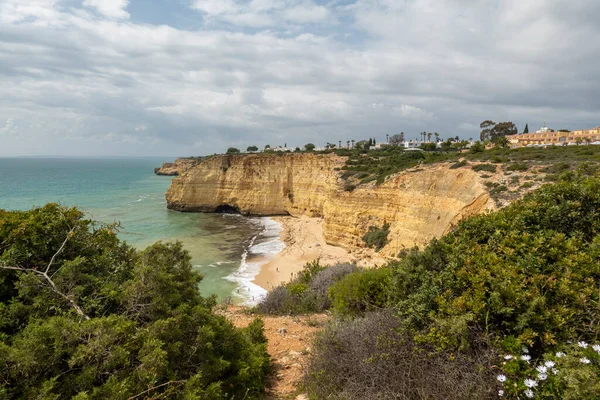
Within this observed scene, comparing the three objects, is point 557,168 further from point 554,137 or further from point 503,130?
point 503,130

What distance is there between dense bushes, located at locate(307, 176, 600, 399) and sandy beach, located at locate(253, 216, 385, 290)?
15.6 m

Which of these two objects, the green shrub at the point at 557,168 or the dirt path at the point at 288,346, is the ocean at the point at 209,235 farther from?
the green shrub at the point at 557,168

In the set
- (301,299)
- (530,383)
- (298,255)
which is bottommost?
(298,255)

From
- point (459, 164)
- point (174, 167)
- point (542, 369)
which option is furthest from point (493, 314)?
point (174, 167)

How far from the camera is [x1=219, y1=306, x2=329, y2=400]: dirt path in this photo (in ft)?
17.1

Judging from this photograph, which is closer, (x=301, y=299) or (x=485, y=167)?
(x=301, y=299)

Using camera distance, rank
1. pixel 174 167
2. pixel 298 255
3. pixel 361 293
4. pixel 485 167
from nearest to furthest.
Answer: pixel 361 293, pixel 485 167, pixel 298 255, pixel 174 167

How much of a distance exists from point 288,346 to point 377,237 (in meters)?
18.3

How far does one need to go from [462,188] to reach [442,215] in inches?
78.2

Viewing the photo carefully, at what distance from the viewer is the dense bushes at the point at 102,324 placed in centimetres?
314

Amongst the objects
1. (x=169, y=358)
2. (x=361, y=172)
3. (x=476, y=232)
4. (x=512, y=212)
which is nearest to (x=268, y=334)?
(x=169, y=358)

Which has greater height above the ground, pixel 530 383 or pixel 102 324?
pixel 102 324

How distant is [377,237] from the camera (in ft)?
80.2

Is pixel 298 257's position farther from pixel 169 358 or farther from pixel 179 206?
pixel 179 206
